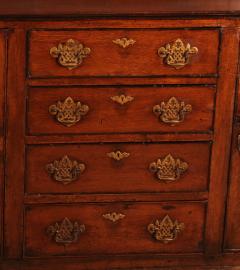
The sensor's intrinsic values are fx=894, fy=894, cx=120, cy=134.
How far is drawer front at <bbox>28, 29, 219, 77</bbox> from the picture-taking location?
253 centimetres

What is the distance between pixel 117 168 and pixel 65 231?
0.82 ft

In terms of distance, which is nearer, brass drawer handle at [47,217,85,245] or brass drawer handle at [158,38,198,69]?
brass drawer handle at [158,38,198,69]

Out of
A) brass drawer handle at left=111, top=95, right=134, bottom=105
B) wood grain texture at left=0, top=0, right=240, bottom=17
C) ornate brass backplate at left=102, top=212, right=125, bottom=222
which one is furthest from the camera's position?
ornate brass backplate at left=102, top=212, right=125, bottom=222

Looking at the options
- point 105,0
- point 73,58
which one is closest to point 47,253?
point 73,58

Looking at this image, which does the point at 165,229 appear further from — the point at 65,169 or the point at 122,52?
the point at 122,52

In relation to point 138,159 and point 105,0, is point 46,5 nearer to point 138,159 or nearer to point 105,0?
point 105,0

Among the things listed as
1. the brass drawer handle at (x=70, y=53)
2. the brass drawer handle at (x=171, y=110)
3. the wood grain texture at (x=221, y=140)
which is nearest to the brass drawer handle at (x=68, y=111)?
the brass drawer handle at (x=70, y=53)

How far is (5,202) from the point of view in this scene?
266cm

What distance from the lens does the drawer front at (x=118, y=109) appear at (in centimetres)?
258

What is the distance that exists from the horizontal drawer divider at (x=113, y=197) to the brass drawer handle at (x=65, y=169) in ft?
0.18

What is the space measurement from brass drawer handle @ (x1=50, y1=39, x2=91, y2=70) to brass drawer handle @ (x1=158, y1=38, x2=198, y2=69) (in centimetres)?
22

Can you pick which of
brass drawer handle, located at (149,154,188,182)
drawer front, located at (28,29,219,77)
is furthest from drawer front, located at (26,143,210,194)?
drawer front, located at (28,29,219,77)

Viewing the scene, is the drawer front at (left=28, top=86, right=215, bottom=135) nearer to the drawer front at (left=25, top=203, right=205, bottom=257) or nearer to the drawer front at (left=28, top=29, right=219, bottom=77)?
the drawer front at (left=28, top=29, right=219, bottom=77)

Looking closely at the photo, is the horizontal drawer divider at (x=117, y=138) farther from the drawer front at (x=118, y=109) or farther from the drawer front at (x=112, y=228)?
the drawer front at (x=112, y=228)
